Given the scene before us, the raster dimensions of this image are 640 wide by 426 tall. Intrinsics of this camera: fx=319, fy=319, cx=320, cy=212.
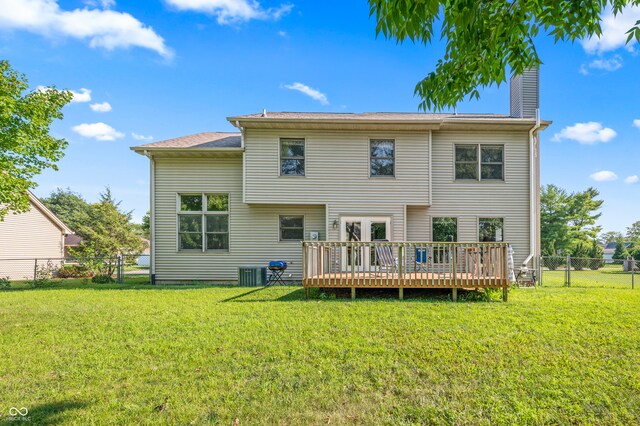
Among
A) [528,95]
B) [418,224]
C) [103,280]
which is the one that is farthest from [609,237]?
[103,280]

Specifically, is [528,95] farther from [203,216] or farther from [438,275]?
[203,216]

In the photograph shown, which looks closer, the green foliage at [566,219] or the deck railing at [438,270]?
the deck railing at [438,270]

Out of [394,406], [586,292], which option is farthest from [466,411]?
[586,292]

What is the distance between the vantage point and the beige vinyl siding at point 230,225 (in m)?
11.7

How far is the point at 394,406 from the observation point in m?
2.87

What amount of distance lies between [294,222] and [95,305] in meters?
6.43

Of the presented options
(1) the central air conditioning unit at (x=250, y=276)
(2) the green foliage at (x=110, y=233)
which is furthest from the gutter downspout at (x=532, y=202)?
(2) the green foliage at (x=110, y=233)

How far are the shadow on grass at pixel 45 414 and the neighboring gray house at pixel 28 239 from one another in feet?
61.0

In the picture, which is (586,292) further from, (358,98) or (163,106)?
(163,106)

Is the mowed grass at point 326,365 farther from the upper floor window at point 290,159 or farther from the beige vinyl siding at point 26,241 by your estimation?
the beige vinyl siding at point 26,241

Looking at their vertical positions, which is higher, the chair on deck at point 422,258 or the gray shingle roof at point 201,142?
the gray shingle roof at point 201,142

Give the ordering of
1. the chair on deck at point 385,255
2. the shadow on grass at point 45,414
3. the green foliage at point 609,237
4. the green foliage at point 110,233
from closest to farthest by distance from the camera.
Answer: the shadow on grass at point 45,414 < the chair on deck at point 385,255 < the green foliage at point 110,233 < the green foliage at point 609,237

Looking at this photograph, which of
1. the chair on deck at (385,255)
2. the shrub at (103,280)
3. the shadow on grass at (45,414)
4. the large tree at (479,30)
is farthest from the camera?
the shrub at (103,280)

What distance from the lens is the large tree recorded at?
2432mm
